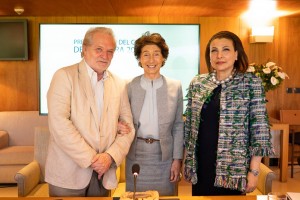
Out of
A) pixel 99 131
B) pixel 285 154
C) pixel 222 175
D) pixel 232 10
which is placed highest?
pixel 232 10

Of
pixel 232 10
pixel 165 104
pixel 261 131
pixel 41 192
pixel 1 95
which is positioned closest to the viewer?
pixel 261 131

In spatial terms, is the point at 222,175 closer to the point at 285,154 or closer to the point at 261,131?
the point at 261,131

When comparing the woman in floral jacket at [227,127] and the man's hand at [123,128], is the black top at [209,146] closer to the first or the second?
the woman in floral jacket at [227,127]

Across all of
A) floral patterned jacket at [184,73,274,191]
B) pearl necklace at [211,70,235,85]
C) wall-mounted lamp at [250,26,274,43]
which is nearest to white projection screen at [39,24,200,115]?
wall-mounted lamp at [250,26,274,43]

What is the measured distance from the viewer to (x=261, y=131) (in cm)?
210

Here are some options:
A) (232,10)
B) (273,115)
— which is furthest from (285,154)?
(232,10)

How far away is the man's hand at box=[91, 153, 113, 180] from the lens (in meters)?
2.10

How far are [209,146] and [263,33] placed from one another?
3796 mm

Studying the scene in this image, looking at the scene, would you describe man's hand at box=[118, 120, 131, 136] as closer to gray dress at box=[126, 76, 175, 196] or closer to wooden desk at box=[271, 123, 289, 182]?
gray dress at box=[126, 76, 175, 196]

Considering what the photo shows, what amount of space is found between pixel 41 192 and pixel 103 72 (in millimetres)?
1383

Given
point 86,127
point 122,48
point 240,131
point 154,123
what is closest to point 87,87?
point 86,127

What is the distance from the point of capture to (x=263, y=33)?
554 centimetres

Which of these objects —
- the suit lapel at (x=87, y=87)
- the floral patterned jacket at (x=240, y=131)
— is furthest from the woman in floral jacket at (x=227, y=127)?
the suit lapel at (x=87, y=87)

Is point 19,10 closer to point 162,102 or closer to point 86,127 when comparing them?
point 162,102
